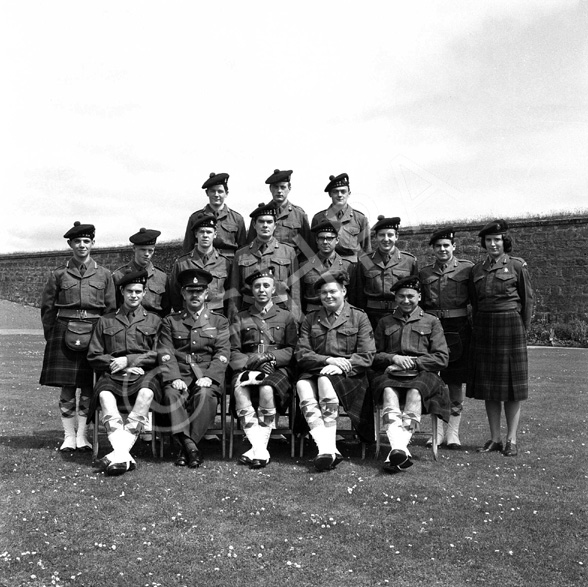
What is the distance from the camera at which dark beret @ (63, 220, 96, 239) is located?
636 cm

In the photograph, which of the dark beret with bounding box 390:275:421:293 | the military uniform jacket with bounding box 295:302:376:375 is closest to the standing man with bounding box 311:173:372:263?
the dark beret with bounding box 390:275:421:293

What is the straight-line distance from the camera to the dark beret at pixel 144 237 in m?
6.58

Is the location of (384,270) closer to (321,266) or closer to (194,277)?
(321,266)

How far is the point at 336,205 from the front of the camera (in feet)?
23.8

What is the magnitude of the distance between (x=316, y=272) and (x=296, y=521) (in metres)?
2.93

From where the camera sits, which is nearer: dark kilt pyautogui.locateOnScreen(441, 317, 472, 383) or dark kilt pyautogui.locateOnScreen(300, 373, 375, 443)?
dark kilt pyautogui.locateOnScreen(300, 373, 375, 443)

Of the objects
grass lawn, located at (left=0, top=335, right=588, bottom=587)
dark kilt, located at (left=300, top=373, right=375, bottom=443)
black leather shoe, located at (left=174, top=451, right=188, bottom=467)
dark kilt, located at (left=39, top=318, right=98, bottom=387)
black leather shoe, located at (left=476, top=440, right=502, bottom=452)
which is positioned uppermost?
dark kilt, located at (left=39, top=318, right=98, bottom=387)

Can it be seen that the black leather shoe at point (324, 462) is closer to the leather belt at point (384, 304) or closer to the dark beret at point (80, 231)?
the leather belt at point (384, 304)

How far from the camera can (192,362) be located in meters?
6.07

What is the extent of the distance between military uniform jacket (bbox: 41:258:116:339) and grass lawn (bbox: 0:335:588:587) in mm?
1320

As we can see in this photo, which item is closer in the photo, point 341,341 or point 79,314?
point 341,341

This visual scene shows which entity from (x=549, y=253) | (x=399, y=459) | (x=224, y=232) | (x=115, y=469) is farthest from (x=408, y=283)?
(x=549, y=253)

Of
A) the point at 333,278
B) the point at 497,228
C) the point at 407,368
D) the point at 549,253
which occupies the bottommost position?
the point at 407,368

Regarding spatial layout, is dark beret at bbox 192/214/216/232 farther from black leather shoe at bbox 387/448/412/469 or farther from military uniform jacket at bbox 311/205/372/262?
black leather shoe at bbox 387/448/412/469
